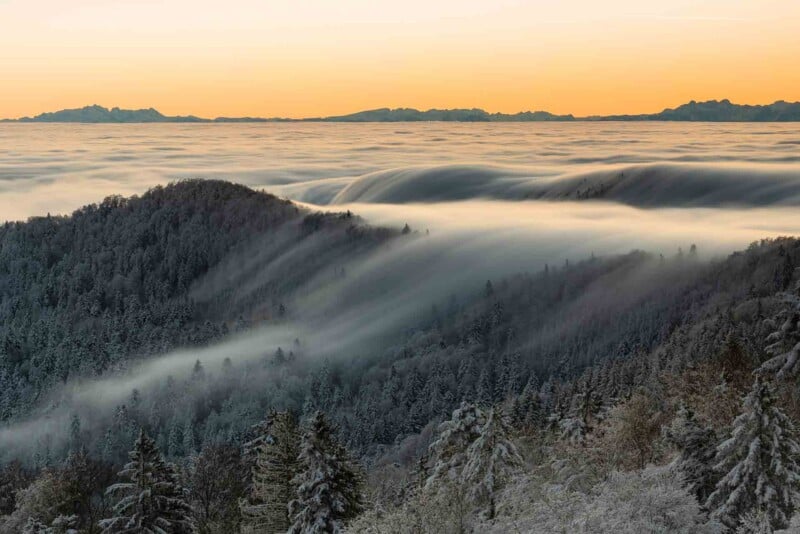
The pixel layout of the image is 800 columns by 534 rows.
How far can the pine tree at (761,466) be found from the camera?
32.7m

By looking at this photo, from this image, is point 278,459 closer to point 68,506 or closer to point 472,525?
point 472,525

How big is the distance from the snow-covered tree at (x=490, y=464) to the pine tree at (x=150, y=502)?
21.3 metres

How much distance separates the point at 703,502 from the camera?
37.5m

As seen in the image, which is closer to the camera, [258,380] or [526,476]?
[526,476]

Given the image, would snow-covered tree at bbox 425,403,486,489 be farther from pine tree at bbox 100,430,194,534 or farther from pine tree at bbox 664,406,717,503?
pine tree at bbox 100,430,194,534

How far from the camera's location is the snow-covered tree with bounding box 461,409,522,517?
38562 millimetres

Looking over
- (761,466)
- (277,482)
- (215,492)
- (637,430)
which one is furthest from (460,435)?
(215,492)

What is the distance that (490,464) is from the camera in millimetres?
39125

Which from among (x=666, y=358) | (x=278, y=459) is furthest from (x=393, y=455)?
(x=278, y=459)

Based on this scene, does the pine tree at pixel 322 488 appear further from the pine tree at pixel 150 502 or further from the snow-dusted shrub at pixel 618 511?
the snow-dusted shrub at pixel 618 511

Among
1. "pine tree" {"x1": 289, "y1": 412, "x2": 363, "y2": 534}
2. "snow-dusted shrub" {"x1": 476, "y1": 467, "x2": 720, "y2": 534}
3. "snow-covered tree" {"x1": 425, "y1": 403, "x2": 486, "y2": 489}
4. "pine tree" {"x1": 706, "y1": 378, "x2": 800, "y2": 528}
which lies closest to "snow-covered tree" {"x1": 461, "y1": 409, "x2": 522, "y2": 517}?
"snow-covered tree" {"x1": 425, "y1": 403, "x2": 486, "y2": 489}

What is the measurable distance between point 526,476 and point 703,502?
9757 mm

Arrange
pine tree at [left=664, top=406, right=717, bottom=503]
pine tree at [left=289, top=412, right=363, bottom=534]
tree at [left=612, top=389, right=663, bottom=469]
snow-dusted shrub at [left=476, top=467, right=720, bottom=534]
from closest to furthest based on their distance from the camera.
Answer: snow-dusted shrub at [left=476, top=467, right=720, bottom=534]
pine tree at [left=664, top=406, right=717, bottom=503]
pine tree at [left=289, top=412, right=363, bottom=534]
tree at [left=612, top=389, right=663, bottom=469]

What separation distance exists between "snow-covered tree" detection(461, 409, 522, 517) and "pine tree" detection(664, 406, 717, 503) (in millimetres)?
8358
